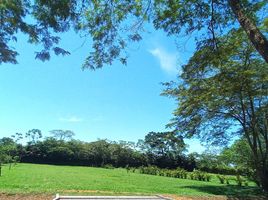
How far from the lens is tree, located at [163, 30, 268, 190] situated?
1667 centimetres

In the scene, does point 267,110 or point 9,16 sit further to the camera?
point 267,110

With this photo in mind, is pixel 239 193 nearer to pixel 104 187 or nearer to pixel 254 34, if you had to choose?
pixel 104 187

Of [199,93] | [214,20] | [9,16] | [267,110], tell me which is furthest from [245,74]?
[9,16]

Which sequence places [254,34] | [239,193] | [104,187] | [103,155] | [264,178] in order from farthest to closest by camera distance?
1. [103,155]
2. [264,178]
3. [239,193]
4. [104,187]
5. [254,34]

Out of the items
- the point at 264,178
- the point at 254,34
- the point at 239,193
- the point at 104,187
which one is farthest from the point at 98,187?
the point at 254,34

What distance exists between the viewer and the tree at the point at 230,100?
1667cm

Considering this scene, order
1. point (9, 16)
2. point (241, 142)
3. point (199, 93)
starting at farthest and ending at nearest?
point (241, 142) < point (199, 93) < point (9, 16)

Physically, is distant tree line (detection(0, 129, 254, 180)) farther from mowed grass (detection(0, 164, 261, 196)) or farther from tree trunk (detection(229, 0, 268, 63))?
tree trunk (detection(229, 0, 268, 63))

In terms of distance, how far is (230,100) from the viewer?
64.5 feet

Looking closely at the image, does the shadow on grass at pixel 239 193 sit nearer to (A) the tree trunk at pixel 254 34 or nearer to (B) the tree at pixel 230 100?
(B) the tree at pixel 230 100

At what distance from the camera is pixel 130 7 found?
7.43 meters

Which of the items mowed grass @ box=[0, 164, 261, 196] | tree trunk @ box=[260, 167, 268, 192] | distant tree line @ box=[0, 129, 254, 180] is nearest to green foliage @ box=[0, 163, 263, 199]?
mowed grass @ box=[0, 164, 261, 196]

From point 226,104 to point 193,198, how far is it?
796cm

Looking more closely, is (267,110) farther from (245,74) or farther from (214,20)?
(214,20)
